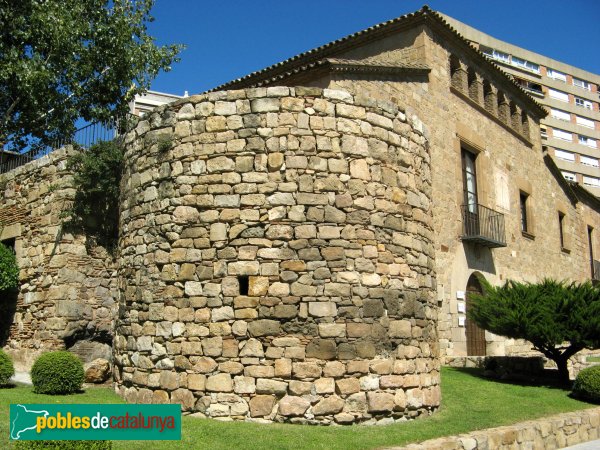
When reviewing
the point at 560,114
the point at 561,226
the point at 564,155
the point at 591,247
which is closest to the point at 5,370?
the point at 561,226

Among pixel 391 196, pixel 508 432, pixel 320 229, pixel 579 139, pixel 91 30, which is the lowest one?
pixel 508 432

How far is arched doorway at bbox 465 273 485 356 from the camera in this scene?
1543 centimetres

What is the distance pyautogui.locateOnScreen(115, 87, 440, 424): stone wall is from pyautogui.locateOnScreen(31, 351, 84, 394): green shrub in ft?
2.77

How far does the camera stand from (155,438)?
19.0 ft

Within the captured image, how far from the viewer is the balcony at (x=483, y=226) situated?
1584 cm

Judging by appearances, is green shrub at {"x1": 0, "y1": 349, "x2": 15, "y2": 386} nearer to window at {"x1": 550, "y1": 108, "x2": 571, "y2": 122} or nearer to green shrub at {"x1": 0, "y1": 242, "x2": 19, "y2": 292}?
green shrub at {"x1": 0, "y1": 242, "x2": 19, "y2": 292}

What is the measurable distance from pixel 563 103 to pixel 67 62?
46.8m

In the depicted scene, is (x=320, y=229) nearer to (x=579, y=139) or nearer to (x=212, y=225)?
(x=212, y=225)

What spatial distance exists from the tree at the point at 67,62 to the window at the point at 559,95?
42.5 metres

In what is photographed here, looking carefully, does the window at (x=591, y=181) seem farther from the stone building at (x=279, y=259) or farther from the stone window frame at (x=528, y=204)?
the stone building at (x=279, y=259)

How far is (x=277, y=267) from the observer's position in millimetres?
7246

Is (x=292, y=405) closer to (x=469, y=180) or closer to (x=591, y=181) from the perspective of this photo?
(x=469, y=180)

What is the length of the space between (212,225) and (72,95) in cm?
1230

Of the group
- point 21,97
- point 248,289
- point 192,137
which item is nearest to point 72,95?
point 21,97
